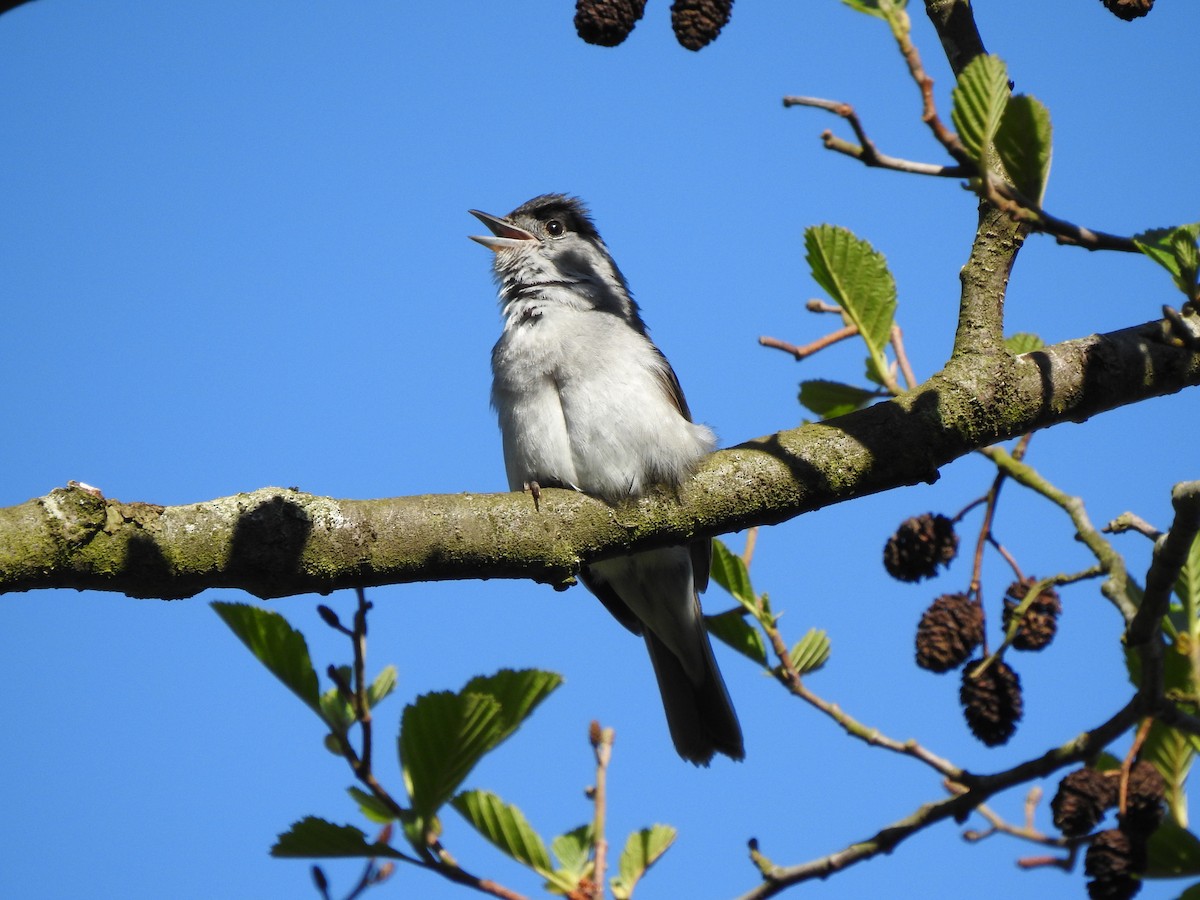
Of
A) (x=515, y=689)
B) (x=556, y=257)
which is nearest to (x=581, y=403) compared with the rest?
(x=556, y=257)

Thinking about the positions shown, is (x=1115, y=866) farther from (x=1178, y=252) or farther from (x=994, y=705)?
(x=1178, y=252)

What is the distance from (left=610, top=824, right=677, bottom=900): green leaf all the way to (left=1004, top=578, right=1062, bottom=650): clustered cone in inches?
43.2

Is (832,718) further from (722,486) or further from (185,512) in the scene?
(185,512)

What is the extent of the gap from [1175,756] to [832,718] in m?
0.86

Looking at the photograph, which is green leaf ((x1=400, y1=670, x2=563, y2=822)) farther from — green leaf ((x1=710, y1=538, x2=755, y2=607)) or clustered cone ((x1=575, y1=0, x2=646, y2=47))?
clustered cone ((x1=575, y1=0, x2=646, y2=47))

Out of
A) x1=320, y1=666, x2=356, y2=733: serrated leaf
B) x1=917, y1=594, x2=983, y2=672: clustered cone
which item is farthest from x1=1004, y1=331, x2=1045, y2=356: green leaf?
x1=320, y1=666, x2=356, y2=733: serrated leaf

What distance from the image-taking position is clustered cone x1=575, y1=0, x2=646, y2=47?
105 inches

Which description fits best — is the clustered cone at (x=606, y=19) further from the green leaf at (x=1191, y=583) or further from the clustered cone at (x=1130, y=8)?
the green leaf at (x=1191, y=583)

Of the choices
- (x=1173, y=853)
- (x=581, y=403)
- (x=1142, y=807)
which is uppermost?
(x=581, y=403)

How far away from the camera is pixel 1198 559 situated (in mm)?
2756

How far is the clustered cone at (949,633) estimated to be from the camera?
3.08 m

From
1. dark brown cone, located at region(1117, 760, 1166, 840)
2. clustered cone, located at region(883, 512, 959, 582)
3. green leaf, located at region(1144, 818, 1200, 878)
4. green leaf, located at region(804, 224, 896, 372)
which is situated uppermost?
green leaf, located at region(804, 224, 896, 372)

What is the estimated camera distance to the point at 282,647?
293 cm

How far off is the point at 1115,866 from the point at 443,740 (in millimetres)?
1534
